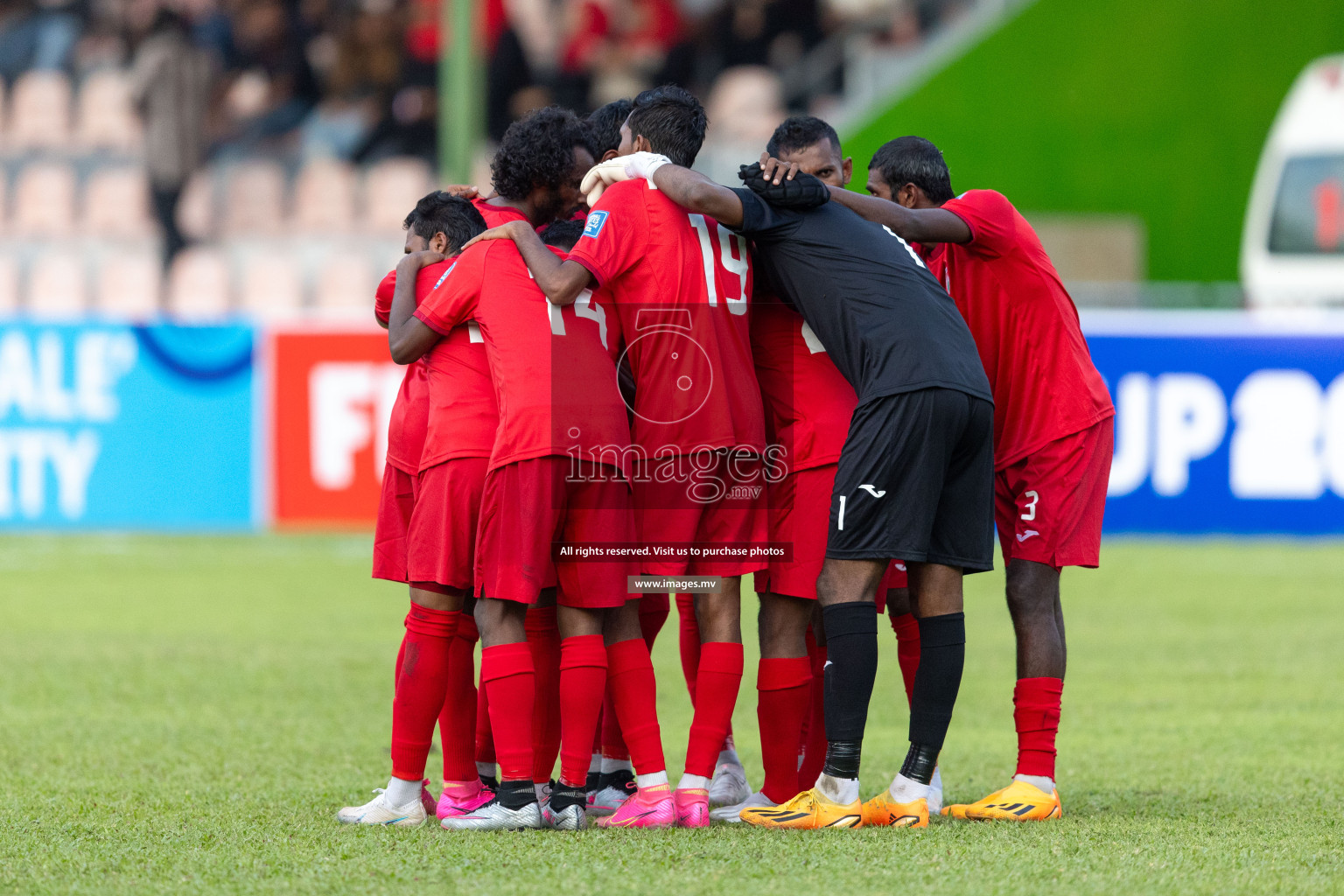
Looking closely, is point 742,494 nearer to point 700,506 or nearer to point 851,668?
point 700,506

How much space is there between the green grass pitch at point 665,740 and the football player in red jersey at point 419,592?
20cm

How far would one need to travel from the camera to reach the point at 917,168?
4.86 metres

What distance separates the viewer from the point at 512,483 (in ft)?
14.6

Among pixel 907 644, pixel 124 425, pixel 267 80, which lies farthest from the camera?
pixel 267 80

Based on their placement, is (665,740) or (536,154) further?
(665,740)

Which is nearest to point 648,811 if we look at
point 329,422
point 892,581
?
point 892,581

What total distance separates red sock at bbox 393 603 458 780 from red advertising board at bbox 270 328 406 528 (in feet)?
24.7

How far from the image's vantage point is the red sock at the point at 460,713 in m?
4.69

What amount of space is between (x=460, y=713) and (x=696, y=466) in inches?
38.0

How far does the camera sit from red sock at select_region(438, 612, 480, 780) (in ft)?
15.4

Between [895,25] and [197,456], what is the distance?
30.8 feet

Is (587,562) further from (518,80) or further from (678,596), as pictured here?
(518,80)

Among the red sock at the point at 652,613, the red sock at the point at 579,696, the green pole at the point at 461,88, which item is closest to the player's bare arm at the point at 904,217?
the red sock at the point at 652,613

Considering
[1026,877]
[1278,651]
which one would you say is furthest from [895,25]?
[1026,877]
